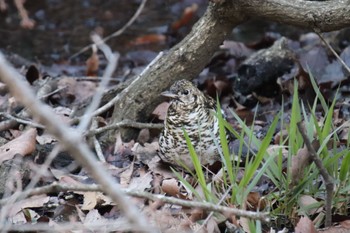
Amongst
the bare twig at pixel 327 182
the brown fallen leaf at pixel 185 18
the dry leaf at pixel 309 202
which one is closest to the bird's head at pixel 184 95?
the dry leaf at pixel 309 202

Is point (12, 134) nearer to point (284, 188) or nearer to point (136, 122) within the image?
point (136, 122)

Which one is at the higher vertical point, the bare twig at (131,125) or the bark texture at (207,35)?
the bark texture at (207,35)

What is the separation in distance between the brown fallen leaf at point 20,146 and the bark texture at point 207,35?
714 millimetres

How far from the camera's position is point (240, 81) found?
6109mm

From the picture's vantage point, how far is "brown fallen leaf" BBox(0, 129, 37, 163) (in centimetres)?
423

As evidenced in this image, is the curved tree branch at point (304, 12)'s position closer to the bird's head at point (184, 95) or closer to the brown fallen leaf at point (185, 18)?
the bird's head at point (184, 95)

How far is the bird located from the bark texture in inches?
16.8

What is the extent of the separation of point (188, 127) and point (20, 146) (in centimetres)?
95

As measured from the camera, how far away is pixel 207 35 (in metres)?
4.79

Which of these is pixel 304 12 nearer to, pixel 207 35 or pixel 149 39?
pixel 207 35

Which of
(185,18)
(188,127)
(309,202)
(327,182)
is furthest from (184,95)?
(185,18)

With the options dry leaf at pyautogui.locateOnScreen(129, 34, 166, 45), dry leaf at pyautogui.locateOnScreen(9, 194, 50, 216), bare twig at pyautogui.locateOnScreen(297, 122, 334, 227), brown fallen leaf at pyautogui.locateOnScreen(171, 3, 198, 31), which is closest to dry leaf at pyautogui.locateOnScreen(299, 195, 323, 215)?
bare twig at pyautogui.locateOnScreen(297, 122, 334, 227)

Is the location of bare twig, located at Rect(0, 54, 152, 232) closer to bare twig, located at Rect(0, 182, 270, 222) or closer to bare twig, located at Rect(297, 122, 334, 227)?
bare twig, located at Rect(0, 182, 270, 222)

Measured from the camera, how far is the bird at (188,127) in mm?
4223
